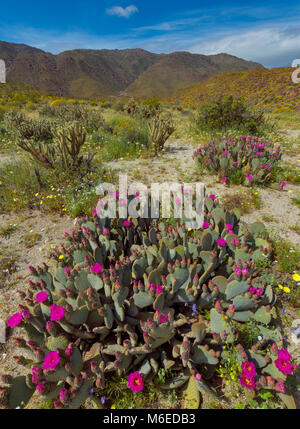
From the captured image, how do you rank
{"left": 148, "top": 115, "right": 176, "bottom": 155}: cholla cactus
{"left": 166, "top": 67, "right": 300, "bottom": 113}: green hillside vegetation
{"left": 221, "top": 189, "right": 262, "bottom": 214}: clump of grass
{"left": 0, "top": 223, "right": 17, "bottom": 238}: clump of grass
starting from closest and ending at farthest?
{"left": 0, "top": 223, "right": 17, "bottom": 238}: clump of grass, {"left": 221, "top": 189, "right": 262, "bottom": 214}: clump of grass, {"left": 148, "top": 115, "right": 176, "bottom": 155}: cholla cactus, {"left": 166, "top": 67, "right": 300, "bottom": 113}: green hillside vegetation

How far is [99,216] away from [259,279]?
1.83 metres

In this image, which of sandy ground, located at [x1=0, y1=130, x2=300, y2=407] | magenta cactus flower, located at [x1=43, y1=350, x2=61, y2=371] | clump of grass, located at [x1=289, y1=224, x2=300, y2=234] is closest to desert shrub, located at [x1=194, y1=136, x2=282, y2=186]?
sandy ground, located at [x1=0, y1=130, x2=300, y2=407]

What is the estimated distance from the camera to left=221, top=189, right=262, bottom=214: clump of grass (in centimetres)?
392

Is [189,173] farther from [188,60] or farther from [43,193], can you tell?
[188,60]

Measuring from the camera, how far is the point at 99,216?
2.60 m

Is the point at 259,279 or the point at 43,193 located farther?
the point at 43,193

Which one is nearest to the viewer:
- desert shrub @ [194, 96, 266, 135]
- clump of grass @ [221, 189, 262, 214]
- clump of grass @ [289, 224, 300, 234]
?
clump of grass @ [289, 224, 300, 234]

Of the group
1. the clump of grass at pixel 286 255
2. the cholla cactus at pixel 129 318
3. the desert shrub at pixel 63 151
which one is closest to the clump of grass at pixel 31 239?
the cholla cactus at pixel 129 318

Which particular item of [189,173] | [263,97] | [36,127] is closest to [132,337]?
[189,173]

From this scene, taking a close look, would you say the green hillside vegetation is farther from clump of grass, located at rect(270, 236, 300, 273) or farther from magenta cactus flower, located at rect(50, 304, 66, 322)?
magenta cactus flower, located at rect(50, 304, 66, 322)

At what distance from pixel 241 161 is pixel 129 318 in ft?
14.4

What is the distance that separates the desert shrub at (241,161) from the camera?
464 centimetres

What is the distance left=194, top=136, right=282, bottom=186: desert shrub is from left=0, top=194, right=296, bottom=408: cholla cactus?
8.79ft

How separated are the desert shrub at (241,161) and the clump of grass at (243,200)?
1.09 ft
